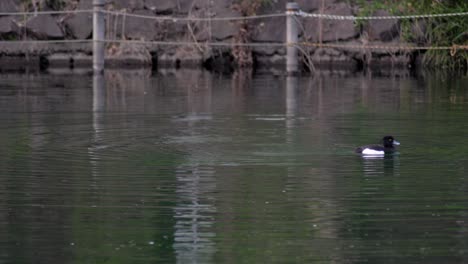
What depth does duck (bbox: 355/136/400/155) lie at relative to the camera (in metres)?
11.5

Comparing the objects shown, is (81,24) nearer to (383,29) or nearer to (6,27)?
(6,27)

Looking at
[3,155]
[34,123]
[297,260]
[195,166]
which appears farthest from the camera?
[34,123]

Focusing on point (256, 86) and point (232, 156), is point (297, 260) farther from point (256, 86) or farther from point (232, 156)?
point (256, 86)

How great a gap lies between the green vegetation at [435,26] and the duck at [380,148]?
11.6 meters

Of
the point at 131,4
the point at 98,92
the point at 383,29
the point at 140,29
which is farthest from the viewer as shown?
the point at 131,4

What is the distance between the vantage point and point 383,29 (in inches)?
991

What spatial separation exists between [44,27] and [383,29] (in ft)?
22.4

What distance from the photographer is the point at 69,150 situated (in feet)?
39.3

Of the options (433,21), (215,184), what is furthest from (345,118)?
(433,21)

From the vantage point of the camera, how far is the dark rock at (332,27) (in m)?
25.5

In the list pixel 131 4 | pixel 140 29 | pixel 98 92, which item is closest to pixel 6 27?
pixel 131 4

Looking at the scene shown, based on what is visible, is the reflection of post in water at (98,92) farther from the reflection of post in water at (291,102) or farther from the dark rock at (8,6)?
the dark rock at (8,6)

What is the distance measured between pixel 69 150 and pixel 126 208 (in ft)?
11.3

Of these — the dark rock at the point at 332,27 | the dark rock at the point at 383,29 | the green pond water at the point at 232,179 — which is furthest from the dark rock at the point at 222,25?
the green pond water at the point at 232,179
